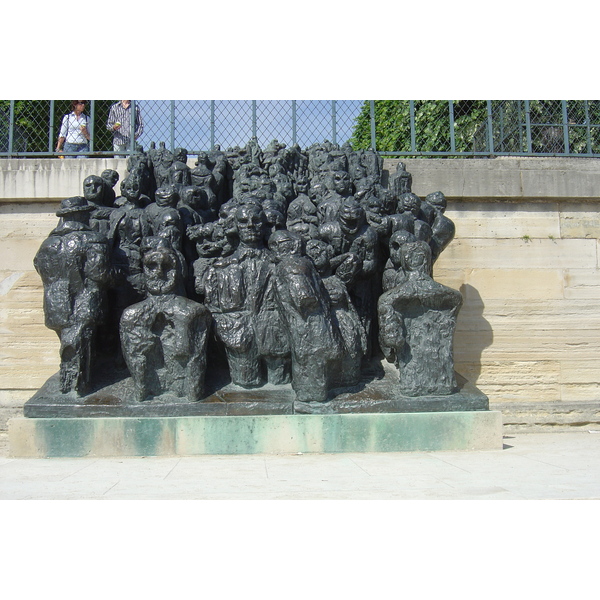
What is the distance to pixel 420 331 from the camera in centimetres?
584

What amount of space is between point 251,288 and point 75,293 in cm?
152

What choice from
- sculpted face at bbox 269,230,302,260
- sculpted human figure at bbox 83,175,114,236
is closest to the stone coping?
sculpted human figure at bbox 83,175,114,236

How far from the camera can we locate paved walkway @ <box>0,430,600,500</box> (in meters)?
3.82

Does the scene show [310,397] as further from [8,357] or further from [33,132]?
[33,132]

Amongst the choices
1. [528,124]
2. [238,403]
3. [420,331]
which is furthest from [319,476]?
[528,124]

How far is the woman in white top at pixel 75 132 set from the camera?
8211 millimetres

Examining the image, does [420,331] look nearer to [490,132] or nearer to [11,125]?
[490,132]

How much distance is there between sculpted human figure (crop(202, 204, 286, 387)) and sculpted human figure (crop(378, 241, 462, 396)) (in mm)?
961

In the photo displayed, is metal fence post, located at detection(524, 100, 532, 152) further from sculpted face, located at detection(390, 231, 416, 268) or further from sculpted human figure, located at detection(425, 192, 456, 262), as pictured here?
sculpted face, located at detection(390, 231, 416, 268)

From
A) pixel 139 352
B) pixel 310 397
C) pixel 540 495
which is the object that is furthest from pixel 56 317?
pixel 540 495

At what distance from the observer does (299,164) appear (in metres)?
7.18

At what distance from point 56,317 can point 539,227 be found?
556cm

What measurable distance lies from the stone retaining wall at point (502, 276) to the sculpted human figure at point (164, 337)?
8.39ft

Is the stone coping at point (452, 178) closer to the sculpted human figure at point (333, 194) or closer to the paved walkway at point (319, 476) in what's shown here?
the sculpted human figure at point (333, 194)
